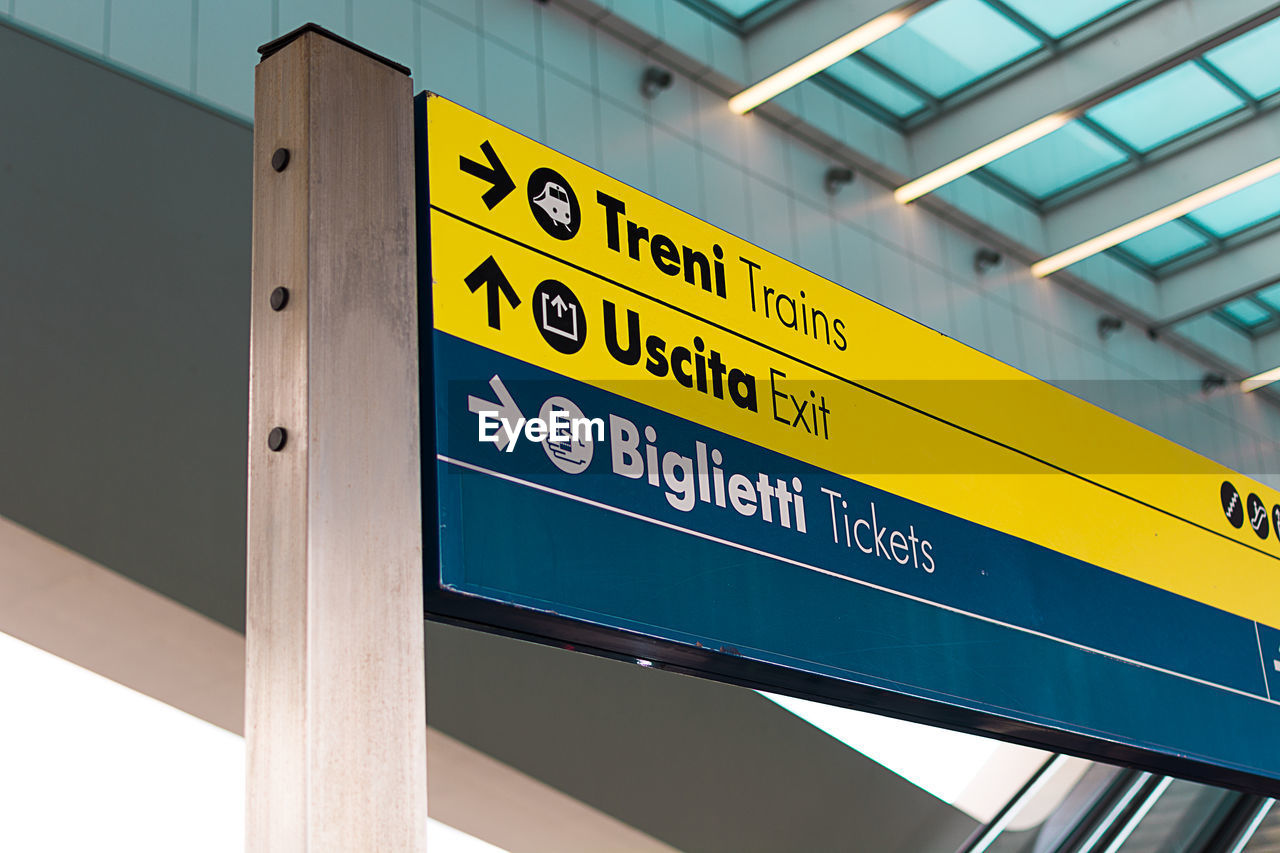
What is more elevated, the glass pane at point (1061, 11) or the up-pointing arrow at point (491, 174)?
the glass pane at point (1061, 11)

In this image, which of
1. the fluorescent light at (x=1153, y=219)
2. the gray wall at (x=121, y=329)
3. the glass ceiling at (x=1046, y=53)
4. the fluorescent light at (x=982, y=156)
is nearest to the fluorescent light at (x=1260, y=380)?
the glass ceiling at (x=1046, y=53)

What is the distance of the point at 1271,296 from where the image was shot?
46.7 feet

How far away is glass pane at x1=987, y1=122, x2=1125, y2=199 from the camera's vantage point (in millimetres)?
11430

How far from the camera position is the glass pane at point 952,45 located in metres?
10.0

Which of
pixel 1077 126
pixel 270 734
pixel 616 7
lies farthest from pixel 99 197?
pixel 1077 126

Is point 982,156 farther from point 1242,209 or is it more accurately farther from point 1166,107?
point 1242,209

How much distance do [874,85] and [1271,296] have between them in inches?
230

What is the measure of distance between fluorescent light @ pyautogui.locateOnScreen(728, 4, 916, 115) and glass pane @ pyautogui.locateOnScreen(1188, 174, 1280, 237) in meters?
4.27

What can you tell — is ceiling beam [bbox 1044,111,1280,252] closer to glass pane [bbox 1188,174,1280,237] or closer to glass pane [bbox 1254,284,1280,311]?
glass pane [bbox 1188,174,1280,237]

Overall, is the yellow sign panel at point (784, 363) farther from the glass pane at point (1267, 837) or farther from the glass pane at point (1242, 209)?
the glass pane at point (1242, 209)

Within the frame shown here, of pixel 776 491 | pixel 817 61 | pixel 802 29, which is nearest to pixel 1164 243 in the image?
pixel 817 61

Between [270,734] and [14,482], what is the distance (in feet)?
15.1

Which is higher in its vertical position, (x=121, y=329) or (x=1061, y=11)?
(x=1061, y=11)

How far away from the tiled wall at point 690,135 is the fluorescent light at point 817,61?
0.63 feet
